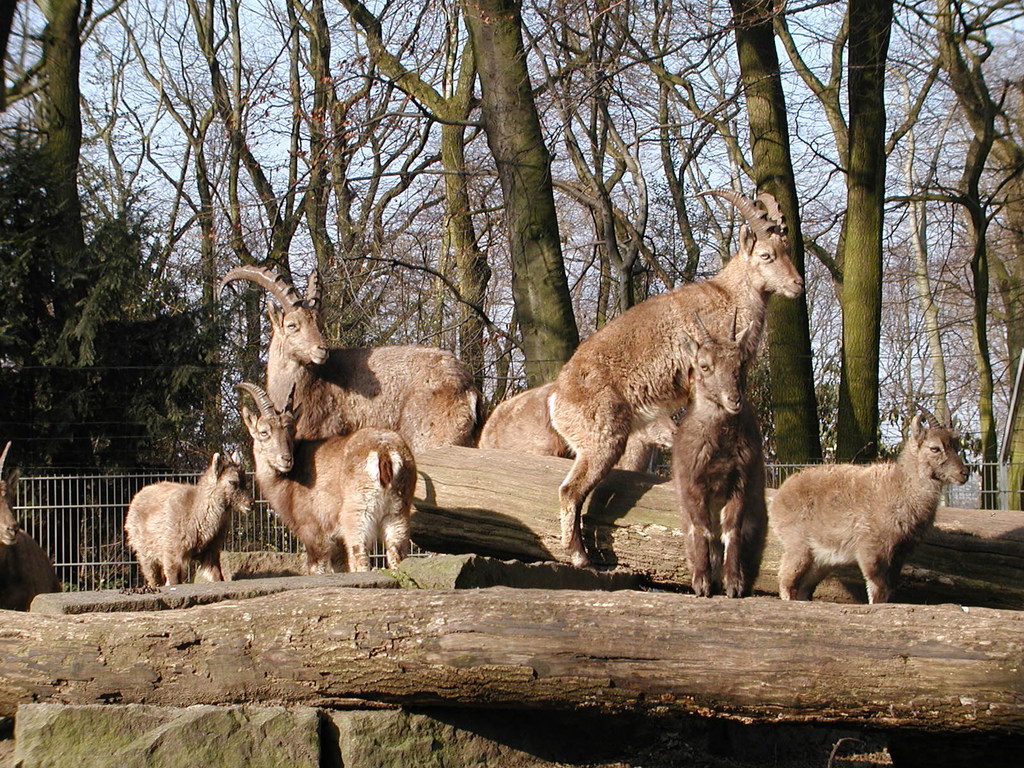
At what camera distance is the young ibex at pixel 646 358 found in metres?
7.72

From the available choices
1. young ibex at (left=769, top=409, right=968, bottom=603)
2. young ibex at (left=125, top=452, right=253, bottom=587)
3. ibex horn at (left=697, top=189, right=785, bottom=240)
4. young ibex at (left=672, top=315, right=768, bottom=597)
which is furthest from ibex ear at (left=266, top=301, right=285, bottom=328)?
young ibex at (left=769, top=409, right=968, bottom=603)

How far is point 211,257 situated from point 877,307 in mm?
11789

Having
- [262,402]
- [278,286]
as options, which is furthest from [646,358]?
[278,286]

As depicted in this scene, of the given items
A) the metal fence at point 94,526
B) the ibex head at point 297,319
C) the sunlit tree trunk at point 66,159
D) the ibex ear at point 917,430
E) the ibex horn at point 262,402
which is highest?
the sunlit tree trunk at point 66,159

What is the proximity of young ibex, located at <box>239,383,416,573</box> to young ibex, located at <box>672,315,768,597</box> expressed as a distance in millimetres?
2268

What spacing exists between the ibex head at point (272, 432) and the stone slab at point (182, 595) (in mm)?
2567

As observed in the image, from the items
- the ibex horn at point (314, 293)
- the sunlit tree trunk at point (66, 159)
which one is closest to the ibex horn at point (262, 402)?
the ibex horn at point (314, 293)

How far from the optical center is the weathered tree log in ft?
15.6

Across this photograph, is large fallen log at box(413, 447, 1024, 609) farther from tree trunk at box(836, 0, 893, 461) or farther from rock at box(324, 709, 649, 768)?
tree trunk at box(836, 0, 893, 461)

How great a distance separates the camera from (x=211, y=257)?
796 inches

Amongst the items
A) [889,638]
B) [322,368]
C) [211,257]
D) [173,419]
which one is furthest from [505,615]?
[211,257]

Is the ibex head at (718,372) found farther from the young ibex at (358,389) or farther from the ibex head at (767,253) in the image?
the young ibex at (358,389)

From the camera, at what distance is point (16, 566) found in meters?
8.48

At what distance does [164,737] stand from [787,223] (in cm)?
1119
